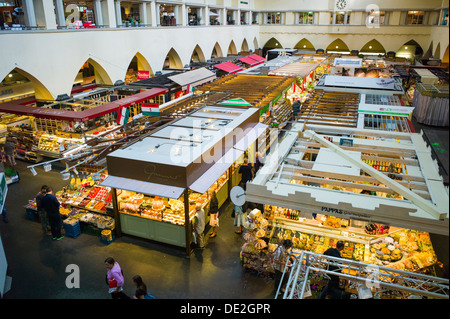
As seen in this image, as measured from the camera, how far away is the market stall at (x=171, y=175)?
747 cm

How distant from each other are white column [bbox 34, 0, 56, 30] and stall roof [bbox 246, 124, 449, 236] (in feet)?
39.7

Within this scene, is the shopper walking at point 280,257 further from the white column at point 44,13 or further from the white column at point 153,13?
the white column at point 153,13

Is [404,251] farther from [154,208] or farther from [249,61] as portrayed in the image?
[249,61]

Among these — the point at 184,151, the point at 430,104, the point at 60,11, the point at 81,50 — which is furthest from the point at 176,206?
the point at 430,104

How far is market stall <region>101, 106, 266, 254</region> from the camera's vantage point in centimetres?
747

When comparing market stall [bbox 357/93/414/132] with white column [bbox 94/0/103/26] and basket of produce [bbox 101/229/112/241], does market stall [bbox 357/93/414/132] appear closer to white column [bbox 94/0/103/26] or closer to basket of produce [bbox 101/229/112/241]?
basket of produce [bbox 101/229/112/241]

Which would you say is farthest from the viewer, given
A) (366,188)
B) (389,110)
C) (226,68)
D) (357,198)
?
(226,68)

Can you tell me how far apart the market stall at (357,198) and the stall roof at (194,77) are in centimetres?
954

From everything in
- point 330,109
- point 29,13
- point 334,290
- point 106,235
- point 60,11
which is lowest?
point 106,235

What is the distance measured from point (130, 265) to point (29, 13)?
11.7 meters

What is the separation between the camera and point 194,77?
17.8 metres

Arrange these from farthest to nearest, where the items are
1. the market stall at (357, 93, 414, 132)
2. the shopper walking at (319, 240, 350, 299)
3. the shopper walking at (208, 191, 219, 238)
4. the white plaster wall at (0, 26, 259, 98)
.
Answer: the white plaster wall at (0, 26, 259, 98) < the market stall at (357, 93, 414, 132) < the shopper walking at (208, 191, 219, 238) < the shopper walking at (319, 240, 350, 299)

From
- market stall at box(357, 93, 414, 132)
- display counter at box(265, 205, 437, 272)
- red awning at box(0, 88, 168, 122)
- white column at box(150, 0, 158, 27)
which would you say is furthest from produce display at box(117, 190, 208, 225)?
white column at box(150, 0, 158, 27)

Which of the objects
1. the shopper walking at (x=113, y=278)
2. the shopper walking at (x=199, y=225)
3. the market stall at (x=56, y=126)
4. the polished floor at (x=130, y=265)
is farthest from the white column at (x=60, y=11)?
the shopper walking at (x=113, y=278)
